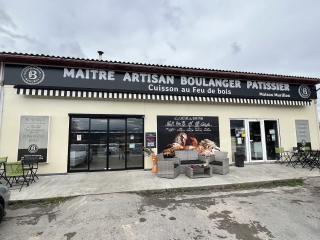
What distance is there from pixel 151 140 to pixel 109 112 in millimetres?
2270

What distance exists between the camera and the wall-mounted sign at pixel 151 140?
362 inches

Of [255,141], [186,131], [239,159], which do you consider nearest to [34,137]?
[186,131]

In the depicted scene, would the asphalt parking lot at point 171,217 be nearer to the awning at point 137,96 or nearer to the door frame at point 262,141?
the awning at point 137,96

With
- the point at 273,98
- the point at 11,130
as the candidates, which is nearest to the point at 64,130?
the point at 11,130

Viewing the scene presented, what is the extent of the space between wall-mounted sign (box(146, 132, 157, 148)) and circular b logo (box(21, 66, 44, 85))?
16.5ft

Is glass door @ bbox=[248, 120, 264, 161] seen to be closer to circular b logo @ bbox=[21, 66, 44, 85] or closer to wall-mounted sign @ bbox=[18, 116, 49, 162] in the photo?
wall-mounted sign @ bbox=[18, 116, 49, 162]

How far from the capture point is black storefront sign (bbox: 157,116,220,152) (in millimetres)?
9477

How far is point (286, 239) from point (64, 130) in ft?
26.7

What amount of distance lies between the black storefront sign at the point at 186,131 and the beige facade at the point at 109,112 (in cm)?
26

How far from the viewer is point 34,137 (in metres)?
8.10

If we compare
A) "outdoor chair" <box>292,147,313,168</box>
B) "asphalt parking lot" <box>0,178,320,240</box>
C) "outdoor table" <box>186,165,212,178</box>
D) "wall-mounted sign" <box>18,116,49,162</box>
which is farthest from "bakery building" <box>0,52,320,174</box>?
"asphalt parking lot" <box>0,178,320,240</box>

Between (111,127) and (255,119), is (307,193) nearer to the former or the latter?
(255,119)

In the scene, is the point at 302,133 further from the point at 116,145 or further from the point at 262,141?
the point at 116,145

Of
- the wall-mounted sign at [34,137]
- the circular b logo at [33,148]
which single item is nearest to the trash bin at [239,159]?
the wall-mounted sign at [34,137]
